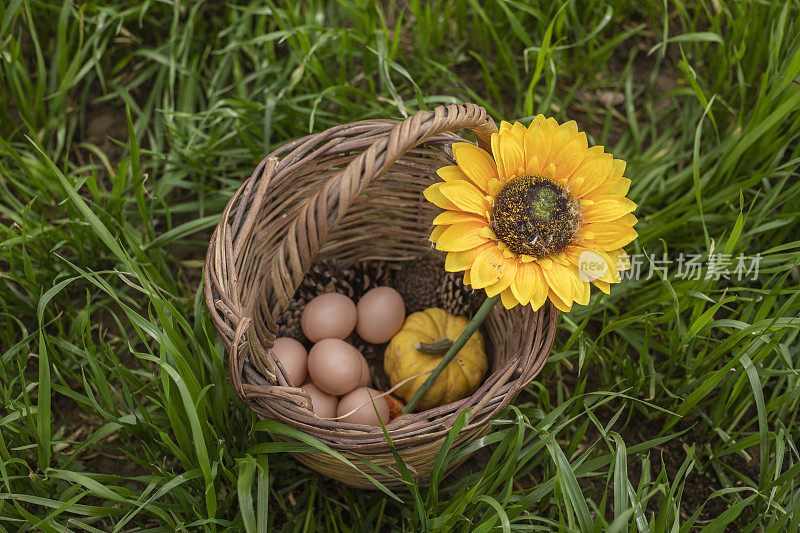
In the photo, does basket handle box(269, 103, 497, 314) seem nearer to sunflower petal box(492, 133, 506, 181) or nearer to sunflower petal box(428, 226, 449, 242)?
sunflower petal box(492, 133, 506, 181)

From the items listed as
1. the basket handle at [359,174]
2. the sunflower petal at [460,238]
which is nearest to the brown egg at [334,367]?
the basket handle at [359,174]

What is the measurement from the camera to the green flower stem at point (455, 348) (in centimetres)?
126

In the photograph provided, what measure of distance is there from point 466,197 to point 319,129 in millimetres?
757

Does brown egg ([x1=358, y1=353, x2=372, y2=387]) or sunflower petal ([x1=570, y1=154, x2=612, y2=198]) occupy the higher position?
sunflower petal ([x1=570, y1=154, x2=612, y2=198])

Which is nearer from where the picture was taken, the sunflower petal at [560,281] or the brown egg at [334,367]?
the sunflower petal at [560,281]

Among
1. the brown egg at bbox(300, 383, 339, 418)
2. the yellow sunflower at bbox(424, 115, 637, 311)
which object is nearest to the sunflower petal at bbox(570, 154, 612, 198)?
the yellow sunflower at bbox(424, 115, 637, 311)

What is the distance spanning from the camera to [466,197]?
1277 millimetres

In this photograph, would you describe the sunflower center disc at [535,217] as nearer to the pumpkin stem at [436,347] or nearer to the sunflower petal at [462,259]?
the sunflower petal at [462,259]

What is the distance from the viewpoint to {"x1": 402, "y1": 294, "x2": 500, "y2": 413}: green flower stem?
4.15 feet

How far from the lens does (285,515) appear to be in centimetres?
156

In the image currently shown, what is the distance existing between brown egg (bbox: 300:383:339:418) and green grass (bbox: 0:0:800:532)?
160 mm

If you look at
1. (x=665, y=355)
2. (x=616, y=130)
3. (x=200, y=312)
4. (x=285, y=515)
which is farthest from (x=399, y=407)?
(x=616, y=130)

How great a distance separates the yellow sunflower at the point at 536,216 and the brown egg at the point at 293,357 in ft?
1.51

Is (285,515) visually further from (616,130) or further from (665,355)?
(616,130)
